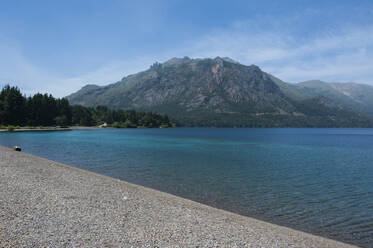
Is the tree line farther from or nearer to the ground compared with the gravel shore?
farther from the ground

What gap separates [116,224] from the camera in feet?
40.5

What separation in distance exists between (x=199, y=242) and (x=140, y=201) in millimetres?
7696

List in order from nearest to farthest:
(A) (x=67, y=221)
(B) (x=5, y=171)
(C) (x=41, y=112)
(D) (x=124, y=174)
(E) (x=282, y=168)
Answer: (A) (x=67, y=221), (B) (x=5, y=171), (D) (x=124, y=174), (E) (x=282, y=168), (C) (x=41, y=112)

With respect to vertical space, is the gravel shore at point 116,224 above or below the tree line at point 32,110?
below

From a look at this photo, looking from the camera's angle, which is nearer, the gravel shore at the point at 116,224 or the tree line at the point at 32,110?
the gravel shore at the point at 116,224

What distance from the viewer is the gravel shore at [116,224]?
10.4 meters

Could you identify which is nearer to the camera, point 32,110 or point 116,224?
point 116,224

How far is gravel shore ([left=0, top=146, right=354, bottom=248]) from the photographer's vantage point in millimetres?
10367

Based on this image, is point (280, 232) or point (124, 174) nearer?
point (280, 232)

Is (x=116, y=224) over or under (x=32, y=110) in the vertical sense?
under

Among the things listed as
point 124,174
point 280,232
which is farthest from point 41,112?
point 280,232

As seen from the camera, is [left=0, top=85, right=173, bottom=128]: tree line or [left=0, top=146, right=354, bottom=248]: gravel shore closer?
[left=0, top=146, right=354, bottom=248]: gravel shore

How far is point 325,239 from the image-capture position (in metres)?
14.1

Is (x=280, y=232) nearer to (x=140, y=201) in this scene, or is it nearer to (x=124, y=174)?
(x=140, y=201)
